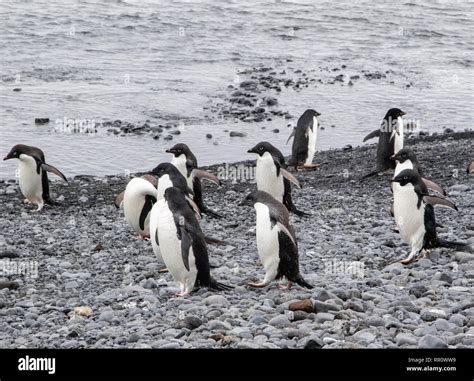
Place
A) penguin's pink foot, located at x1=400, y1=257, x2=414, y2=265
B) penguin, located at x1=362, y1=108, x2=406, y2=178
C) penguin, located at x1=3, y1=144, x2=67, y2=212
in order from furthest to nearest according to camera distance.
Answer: penguin, located at x1=362, y1=108, x2=406, y2=178 → penguin, located at x1=3, y1=144, x2=67, y2=212 → penguin's pink foot, located at x1=400, y1=257, x2=414, y2=265

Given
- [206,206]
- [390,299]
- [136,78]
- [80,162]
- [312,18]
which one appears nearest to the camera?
[390,299]

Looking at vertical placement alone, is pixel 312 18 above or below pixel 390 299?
above

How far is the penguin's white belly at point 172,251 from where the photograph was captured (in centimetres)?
706

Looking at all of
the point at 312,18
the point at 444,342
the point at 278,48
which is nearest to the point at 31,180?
the point at 444,342

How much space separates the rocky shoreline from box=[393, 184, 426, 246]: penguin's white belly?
0.20 m

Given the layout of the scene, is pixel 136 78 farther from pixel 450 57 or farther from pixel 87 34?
pixel 450 57

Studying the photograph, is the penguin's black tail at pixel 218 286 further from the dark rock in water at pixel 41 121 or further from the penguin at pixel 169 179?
the dark rock in water at pixel 41 121

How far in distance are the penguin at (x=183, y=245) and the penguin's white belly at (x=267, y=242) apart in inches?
16.6

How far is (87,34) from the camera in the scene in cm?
2656

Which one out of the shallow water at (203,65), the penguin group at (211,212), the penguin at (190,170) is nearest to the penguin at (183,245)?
the penguin group at (211,212)

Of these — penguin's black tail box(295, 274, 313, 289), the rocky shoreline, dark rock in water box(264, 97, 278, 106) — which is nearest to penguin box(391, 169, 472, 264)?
the rocky shoreline

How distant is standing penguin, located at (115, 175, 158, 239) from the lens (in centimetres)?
901

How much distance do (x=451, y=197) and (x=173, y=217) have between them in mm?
4307

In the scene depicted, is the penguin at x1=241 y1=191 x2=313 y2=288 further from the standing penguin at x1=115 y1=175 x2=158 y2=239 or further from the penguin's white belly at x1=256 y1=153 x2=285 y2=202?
the penguin's white belly at x1=256 y1=153 x2=285 y2=202
